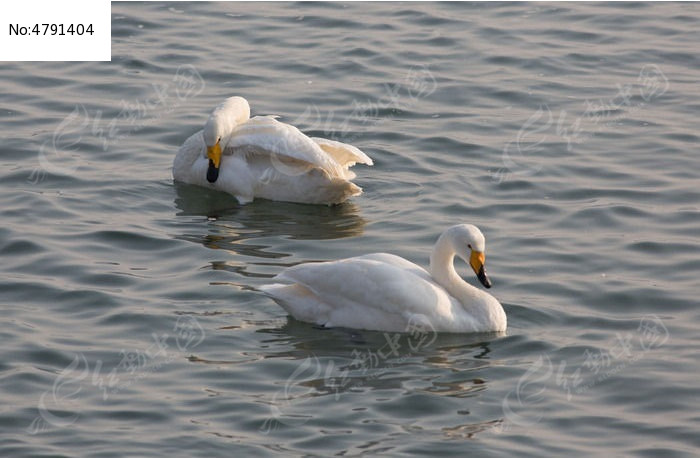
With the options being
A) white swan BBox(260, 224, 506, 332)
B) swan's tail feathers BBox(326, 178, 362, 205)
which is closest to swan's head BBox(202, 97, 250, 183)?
swan's tail feathers BBox(326, 178, 362, 205)

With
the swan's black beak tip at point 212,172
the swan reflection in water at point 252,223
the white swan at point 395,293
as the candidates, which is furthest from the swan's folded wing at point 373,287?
the swan's black beak tip at point 212,172

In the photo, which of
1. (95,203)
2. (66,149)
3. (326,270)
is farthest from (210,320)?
(66,149)

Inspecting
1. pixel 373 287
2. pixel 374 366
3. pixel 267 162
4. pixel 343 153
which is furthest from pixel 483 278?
pixel 267 162

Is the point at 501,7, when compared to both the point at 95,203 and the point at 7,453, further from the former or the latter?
the point at 7,453

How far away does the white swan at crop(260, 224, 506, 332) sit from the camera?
1105 centimetres

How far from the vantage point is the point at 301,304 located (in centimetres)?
1127

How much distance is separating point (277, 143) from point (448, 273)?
3.32m

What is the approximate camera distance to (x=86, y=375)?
34.0 ft

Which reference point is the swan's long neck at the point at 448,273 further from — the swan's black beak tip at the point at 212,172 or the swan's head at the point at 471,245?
the swan's black beak tip at the point at 212,172

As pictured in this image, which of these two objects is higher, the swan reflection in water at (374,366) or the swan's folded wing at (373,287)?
the swan's folded wing at (373,287)

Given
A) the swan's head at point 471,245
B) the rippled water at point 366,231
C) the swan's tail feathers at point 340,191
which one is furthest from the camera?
the swan's tail feathers at point 340,191

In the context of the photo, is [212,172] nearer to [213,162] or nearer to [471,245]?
[213,162]

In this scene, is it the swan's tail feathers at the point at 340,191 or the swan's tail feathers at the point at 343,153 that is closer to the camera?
the swan's tail feathers at the point at 340,191

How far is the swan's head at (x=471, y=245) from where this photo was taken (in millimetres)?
11250
